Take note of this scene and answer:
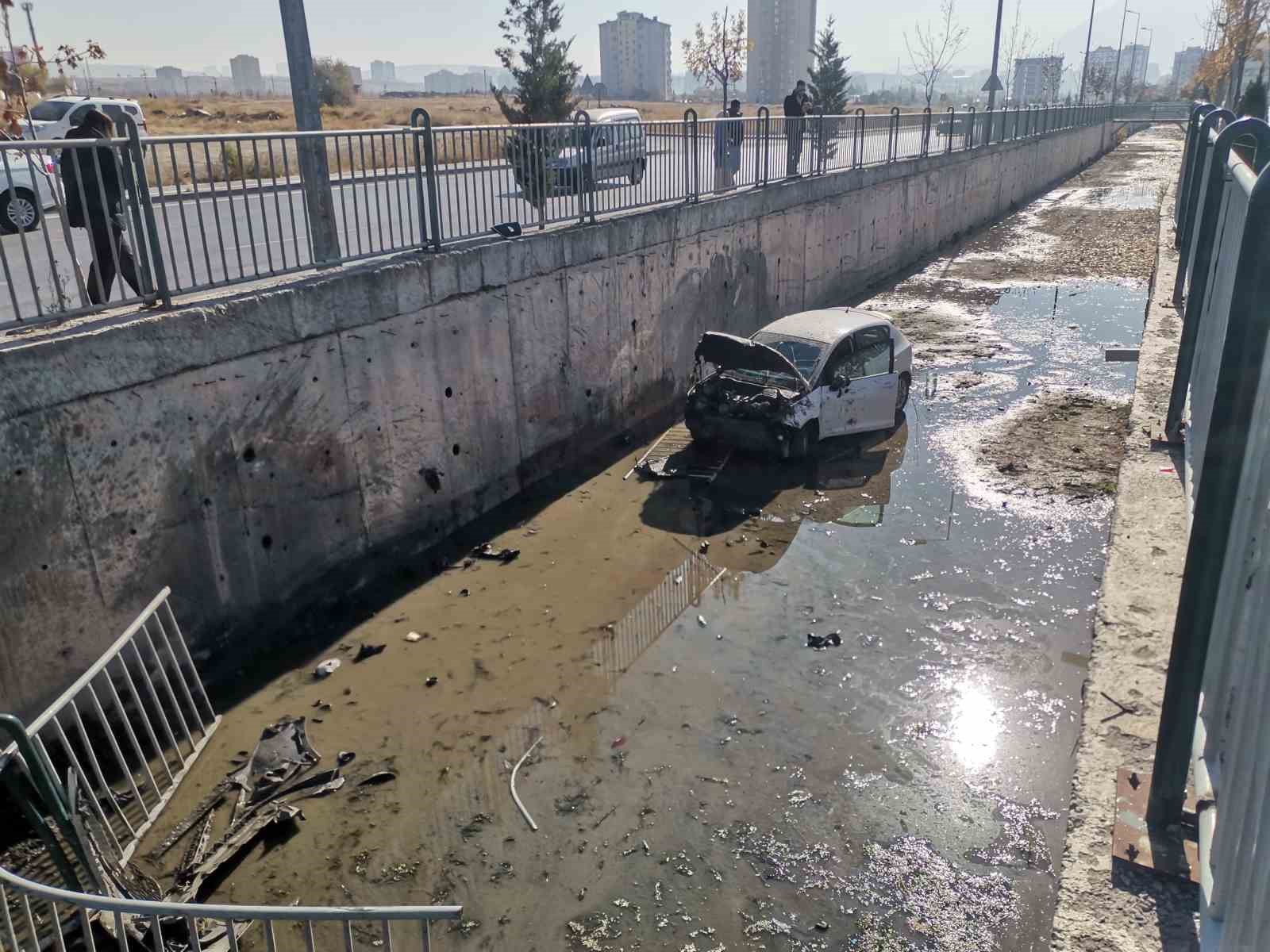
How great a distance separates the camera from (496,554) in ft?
28.9

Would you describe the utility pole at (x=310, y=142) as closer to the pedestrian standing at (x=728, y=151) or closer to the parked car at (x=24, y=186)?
the parked car at (x=24, y=186)

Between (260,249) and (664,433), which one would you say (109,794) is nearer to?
(664,433)

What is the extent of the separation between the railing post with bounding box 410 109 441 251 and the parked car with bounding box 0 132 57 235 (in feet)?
9.65

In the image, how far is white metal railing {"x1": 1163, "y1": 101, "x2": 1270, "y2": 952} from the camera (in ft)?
7.97

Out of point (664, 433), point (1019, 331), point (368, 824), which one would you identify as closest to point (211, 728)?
point (368, 824)

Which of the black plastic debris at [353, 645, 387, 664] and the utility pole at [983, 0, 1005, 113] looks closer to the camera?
the black plastic debris at [353, 645, 387, 664]

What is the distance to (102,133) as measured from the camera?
746 cm

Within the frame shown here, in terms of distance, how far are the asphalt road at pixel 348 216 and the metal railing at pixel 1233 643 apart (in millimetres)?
6284

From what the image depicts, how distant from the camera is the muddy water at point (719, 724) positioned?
4852mm

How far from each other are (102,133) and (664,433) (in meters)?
7.05

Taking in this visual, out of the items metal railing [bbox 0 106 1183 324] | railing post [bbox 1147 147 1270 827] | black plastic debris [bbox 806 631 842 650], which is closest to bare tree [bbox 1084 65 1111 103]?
metal railing [bbox 0 106 1183 324]

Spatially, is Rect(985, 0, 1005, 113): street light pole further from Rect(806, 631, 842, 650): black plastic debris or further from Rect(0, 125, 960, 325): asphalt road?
Rect(806, 631, 842, 650): black plastic debris

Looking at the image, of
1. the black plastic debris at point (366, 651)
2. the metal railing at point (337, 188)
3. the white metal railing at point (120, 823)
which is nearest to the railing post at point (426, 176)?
the metal railing at point (337, 188)

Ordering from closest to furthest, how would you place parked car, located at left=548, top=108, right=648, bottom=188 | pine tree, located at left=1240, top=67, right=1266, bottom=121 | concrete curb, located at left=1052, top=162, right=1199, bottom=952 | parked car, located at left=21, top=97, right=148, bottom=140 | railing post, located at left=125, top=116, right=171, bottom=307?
concrete curb, located at left=1052, top=162, right=1199, bottom=952 < railing post, located at left=125, top=116, right=171, bottom=307 < parked car, located at left=548, top=108, right=648, bottom=188 < parked car, located at left=21, top=97, right=148, bottom=140 < pine tree, located at left=1240, top=67, right=1266, bottom=121
